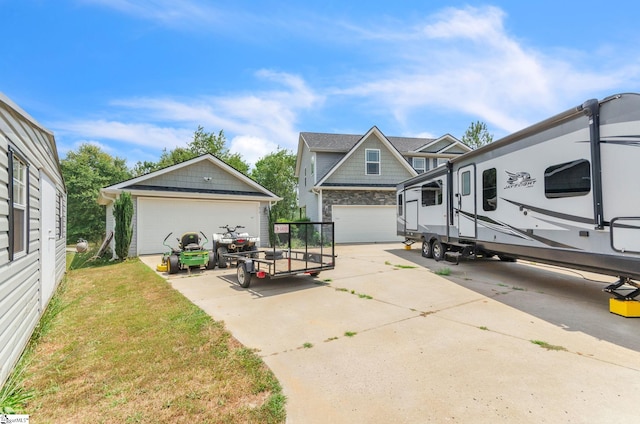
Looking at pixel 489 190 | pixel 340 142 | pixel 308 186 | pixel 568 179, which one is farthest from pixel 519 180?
pixel 308 186

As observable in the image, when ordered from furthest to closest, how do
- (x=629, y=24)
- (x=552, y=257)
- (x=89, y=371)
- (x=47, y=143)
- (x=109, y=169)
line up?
(x=109, y=169) < (x=629, y=24) < (x=47, y=143) < (x=552, y=257) < (x=89, y=371)

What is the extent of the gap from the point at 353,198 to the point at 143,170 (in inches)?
1314

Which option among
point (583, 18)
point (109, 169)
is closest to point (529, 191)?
point (583, 18)

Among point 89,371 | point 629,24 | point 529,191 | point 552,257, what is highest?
point 629,24

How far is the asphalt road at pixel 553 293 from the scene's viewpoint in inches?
168

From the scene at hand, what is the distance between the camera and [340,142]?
20328mm

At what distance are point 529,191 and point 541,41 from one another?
19.2 feet

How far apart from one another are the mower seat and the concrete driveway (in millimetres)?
3402

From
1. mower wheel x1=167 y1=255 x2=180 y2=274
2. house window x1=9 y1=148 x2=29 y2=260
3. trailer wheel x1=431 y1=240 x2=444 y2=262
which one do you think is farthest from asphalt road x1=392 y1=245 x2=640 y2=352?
mower wheel x1=167 y1=255 x2=180 y2=274

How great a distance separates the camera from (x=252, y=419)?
7.80ft

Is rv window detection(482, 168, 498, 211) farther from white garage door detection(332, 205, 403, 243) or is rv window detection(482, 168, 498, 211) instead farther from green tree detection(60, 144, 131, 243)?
green tree detection(60, 144, 131, 243)

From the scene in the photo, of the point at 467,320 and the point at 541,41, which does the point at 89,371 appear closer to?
the point at 467,320

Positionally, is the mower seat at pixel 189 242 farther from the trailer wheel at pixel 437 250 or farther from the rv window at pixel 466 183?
the rv window at pixel 466 183

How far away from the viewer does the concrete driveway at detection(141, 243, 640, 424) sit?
247 centimetres
